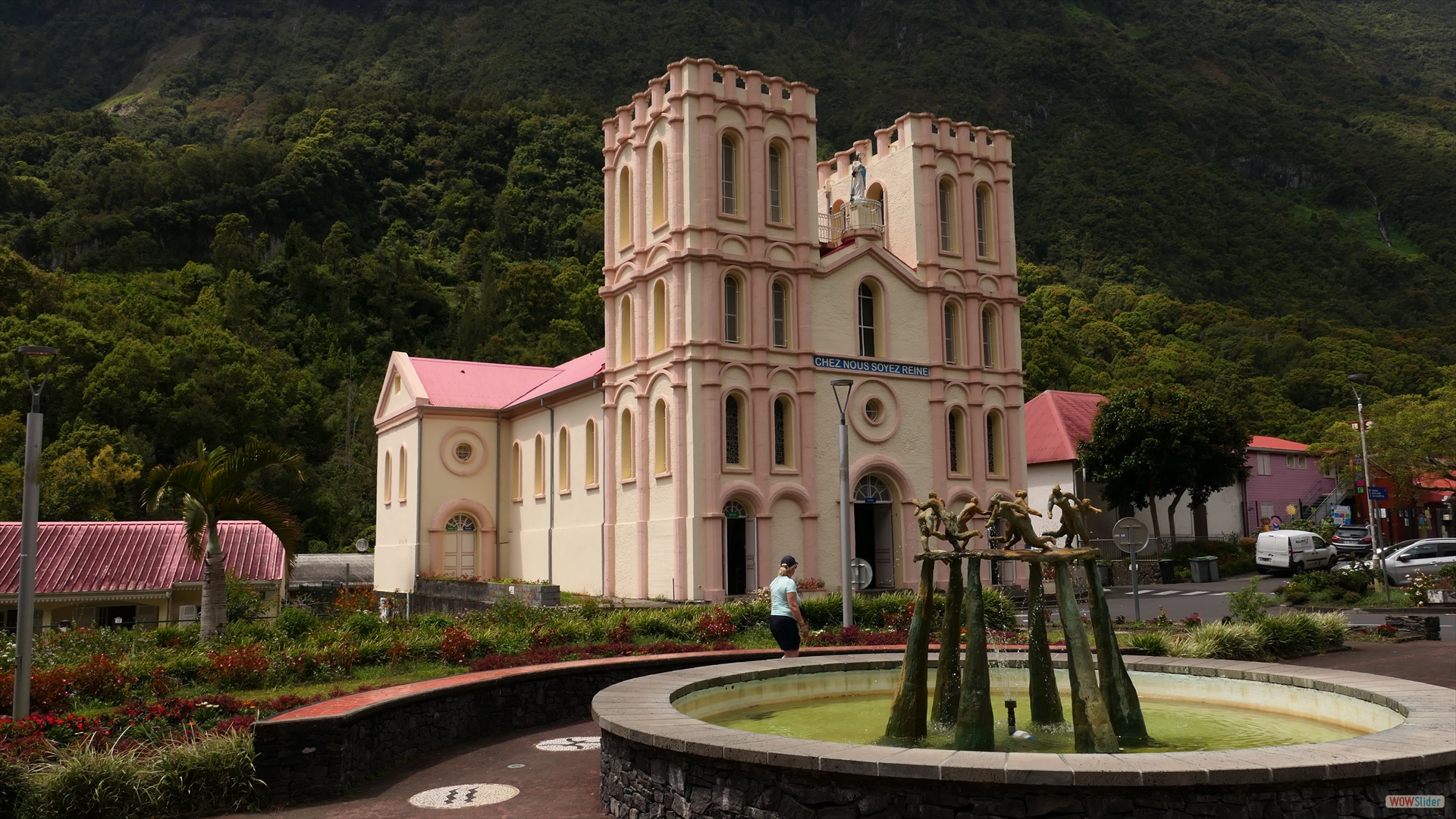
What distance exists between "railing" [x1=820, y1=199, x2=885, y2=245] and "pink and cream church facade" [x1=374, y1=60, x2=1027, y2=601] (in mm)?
78

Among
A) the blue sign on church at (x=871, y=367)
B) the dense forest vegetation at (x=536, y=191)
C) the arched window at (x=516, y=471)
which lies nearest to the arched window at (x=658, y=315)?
the blue sign on church at (x=871, y=367)

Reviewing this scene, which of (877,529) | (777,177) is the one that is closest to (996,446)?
(877,529)

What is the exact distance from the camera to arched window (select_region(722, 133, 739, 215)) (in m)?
32.3

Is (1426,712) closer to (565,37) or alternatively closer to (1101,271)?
(1101,271)

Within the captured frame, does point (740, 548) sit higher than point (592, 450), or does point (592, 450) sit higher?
point (592, 450)

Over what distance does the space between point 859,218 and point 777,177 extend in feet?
12.2

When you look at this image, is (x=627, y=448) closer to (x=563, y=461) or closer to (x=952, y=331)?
(x=563, y=461)

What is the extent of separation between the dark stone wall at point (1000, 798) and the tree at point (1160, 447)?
124 feet

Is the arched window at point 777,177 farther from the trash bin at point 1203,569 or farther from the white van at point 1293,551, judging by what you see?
the white van at point 1293,551

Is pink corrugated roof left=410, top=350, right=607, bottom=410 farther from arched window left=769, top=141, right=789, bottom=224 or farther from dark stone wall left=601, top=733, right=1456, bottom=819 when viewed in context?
dark stone wall left=601, top=733, right=1456, bottom=819

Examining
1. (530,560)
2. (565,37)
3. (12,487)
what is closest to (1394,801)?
(530,560)

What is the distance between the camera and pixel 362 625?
18.2 metres

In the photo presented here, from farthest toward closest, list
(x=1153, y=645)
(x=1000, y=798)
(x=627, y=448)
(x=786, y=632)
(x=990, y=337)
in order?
(x=990, y=337) → (x=627, y=448) → (x=1153, y=645) → (x=786, y=632) → (x=1000, y=798)

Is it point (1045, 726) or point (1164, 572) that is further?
point (1164, 572)
